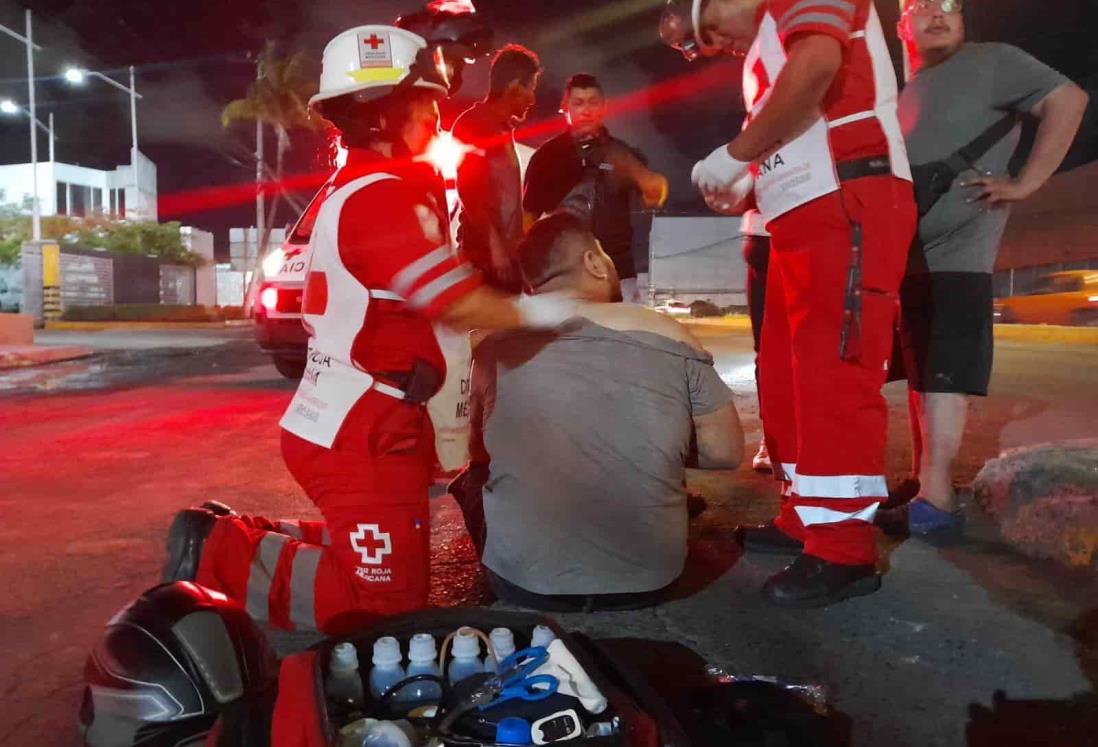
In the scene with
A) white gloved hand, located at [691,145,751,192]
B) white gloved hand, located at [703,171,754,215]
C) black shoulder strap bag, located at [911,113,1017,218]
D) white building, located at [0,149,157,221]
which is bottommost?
white gloved hand, located at [703,171,754,215]

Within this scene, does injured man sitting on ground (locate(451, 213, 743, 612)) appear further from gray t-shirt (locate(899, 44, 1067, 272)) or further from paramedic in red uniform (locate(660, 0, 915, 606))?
gray t-shirt (locate(899, 44, 1067, 272))

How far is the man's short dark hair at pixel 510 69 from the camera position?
4.61 meters

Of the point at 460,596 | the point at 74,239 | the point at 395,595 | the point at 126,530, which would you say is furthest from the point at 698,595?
the point at 74,239

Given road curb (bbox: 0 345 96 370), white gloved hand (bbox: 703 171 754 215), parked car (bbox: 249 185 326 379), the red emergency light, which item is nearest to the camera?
white gloved hand (bbox: 703 171 754 215)

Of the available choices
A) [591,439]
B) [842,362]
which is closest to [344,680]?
[591,439]

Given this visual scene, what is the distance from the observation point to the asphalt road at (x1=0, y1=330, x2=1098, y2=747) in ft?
6.62

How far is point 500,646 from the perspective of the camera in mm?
1795

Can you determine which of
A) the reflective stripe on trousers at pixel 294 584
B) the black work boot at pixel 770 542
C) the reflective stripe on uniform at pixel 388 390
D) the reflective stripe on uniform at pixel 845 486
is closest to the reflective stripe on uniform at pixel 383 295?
the reflective stripe on uniform at pixel 388 390

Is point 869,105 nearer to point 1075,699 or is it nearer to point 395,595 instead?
point 1075,699

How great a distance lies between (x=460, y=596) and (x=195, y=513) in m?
0.81

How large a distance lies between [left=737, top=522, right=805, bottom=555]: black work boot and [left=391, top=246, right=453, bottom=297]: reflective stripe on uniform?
1.53 m

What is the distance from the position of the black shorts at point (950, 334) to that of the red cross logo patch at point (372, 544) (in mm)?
2084

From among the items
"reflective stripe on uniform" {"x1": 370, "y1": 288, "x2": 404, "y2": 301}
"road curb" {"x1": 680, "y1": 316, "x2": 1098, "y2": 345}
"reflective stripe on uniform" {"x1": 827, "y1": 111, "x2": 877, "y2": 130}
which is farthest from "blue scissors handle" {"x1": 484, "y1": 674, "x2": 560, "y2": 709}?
"road curb" {"x1": 680, "y1": 316, "x2": 1098, "y2": 345}

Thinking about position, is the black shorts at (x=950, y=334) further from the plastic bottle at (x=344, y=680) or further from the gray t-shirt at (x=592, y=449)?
the plastic bottle at (x=344, y=680)
